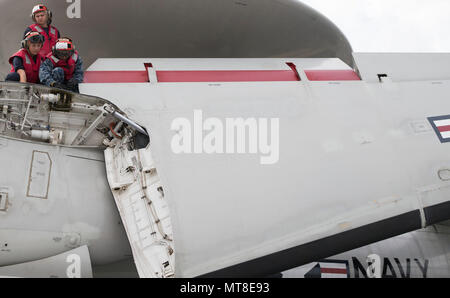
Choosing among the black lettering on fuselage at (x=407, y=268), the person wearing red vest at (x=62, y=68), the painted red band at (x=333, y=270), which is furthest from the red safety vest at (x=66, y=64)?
the black lettering on fuselage at (x=407, y=268)

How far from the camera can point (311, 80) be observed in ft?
19.9

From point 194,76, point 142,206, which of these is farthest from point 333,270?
point 194,76

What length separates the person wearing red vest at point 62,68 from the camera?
216 inches

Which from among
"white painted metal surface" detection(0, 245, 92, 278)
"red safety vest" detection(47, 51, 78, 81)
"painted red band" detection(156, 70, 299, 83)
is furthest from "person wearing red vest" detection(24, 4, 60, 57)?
"white painted metal surface" detection(0, 245, 92, 278)

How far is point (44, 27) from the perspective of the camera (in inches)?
241

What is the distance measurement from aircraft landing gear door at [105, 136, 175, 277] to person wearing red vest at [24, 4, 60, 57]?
1564 millimetres

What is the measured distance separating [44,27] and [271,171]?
3.21 meters

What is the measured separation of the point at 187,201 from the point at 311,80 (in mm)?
2195

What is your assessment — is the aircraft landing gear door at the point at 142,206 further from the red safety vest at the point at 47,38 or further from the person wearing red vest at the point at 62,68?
the red safety vest at the point at 47,38

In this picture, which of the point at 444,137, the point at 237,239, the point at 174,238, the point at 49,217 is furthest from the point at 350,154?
the point at 49,217

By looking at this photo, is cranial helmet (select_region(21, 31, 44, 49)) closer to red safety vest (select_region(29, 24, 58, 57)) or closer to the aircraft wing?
red safety vest (select_region(29, 24, 58, 57))

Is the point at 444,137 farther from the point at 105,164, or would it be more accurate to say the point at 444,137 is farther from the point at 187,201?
the point at 105,164

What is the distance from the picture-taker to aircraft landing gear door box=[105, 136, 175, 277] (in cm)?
487
